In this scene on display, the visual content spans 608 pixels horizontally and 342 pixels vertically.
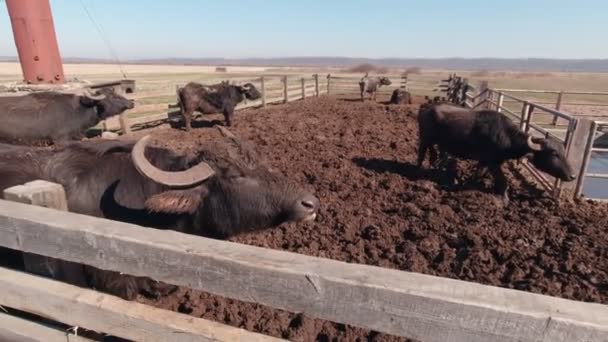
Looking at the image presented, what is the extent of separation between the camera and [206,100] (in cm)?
1319

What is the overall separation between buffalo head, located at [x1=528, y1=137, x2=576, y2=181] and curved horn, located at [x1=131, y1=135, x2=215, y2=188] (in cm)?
638

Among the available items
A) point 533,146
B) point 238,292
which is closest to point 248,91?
point 533,146

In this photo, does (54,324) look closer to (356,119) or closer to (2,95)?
(2,95)

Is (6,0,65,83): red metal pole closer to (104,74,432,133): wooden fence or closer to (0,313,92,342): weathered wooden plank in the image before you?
(104,74,432,133): wooden fence

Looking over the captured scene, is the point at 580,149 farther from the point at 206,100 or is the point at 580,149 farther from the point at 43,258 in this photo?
the point at 206,100

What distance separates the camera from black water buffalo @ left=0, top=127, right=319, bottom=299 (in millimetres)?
2842

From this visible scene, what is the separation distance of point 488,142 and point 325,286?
6.92 meters

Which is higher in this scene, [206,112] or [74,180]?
[74,180]

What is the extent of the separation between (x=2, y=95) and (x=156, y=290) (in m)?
8.07

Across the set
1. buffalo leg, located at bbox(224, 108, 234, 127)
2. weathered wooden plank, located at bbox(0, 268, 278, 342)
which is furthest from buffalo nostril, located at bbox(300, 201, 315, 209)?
buffalo leg, located at bbox(224, 108, 234, 127)

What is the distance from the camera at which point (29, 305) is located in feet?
6.14

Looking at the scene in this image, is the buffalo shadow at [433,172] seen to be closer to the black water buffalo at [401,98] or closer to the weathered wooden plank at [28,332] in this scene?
the weathered wooden plank at [28,332]

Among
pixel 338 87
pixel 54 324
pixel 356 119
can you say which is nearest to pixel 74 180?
pixel 54 324

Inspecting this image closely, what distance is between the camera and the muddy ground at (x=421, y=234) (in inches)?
144
